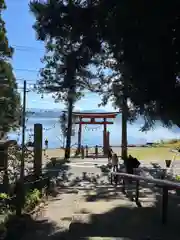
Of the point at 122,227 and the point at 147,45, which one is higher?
the point at 147,45

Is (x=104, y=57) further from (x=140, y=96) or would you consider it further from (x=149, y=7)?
(x=149, y=7)

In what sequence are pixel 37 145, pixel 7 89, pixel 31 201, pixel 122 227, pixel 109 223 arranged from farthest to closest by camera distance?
pixel 7 89
pixel 37 145
pixel 31 201
pixel 109 223
pixel 122 227

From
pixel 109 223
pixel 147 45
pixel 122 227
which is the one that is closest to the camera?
pixel 122 227

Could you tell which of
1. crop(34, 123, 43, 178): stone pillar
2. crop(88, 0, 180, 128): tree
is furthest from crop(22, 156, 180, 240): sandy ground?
crop(34, 123, 43, 178): stone pillar

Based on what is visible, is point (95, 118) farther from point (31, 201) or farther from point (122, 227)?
point (122, 227)

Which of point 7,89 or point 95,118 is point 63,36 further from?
point 95,118

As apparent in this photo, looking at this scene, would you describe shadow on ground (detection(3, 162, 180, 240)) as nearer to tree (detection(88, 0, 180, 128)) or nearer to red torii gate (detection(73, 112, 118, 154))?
tree (detection(88, 0, 180, 128))

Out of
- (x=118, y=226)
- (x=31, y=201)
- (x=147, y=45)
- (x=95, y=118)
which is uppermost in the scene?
(x=95, y=118)

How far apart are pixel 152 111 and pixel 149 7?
9.21 feet

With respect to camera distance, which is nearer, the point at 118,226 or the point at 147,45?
the point at 118,226

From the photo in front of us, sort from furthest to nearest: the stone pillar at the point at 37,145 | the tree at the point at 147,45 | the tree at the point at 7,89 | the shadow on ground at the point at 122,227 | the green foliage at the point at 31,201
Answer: the tree at the point at 7,89, the stone pillar at the point at 37,145, the green foliage at the point at 31,201, the tree at the point at 147,45, the shadow on ground at the point at 122,227

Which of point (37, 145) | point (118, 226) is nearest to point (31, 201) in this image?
point (118, 226)

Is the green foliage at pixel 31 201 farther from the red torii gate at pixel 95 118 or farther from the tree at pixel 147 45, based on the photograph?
Result: the red torii gate at pixel 95 118

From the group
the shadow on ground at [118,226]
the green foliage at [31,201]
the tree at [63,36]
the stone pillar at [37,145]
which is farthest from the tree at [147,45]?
the stone pillar at [37,145]
